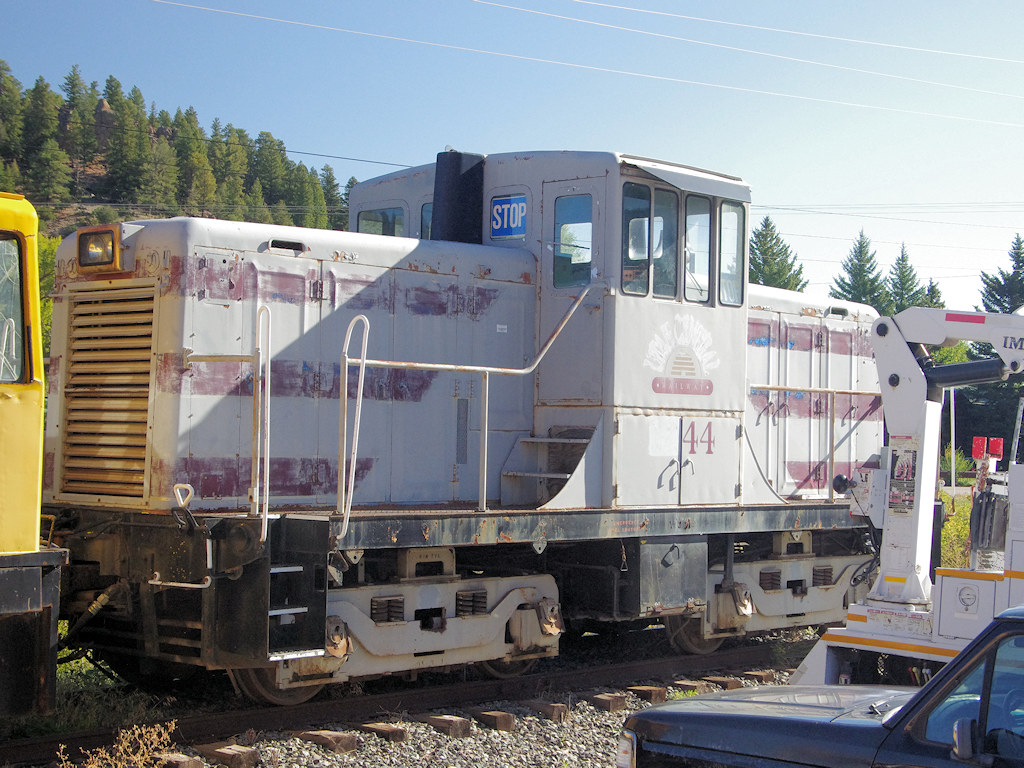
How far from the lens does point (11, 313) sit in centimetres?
545

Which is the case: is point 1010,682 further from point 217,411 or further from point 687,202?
point 687,202

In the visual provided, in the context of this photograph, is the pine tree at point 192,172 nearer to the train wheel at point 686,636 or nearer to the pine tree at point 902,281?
the pine tree at point 902,281

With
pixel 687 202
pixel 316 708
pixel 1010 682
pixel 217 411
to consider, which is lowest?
pixel 316 708

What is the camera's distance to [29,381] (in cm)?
545

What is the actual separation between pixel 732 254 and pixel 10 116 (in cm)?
13308

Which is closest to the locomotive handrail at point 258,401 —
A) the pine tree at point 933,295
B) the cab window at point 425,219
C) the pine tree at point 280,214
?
the cab window at point 425,219

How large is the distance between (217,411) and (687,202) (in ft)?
14.1

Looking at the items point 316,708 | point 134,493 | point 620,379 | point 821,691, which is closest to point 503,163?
point 620,379

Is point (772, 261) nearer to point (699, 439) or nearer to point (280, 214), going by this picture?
point (280, 214)

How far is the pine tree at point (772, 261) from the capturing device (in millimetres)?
87250

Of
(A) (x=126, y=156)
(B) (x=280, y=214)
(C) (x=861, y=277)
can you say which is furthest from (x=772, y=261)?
(A) (x=126, y=156)

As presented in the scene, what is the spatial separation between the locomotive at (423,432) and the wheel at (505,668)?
21cm

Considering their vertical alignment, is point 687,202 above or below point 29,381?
above

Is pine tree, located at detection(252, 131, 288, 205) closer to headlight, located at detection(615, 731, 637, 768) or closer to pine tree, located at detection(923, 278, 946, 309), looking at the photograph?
pine tree, located at detection(923, 278, 946, 309)
